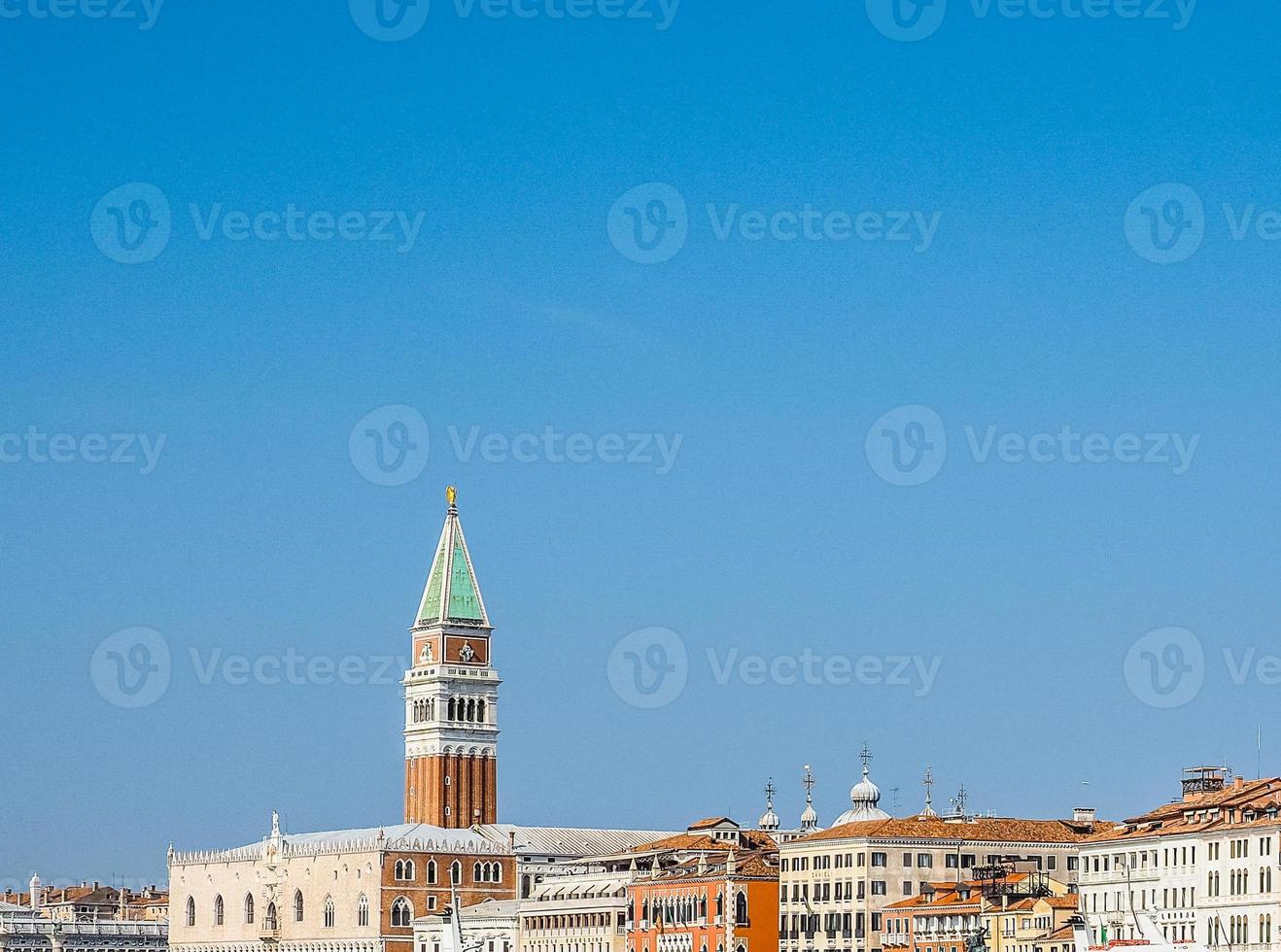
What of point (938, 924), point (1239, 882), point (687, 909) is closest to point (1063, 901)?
point (938, 924)

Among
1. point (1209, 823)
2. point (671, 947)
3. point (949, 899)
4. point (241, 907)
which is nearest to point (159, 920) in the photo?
point (241, 907)

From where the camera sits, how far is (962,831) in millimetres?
105125

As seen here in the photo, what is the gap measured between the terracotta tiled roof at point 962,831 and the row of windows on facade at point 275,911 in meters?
34.3

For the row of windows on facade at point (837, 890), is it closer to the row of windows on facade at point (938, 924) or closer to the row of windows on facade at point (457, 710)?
the row of windows on facade at point (938, 924)

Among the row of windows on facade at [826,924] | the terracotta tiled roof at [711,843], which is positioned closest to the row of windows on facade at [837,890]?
the row of windows on facade at [826,924]

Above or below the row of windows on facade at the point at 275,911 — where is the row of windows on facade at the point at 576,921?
below

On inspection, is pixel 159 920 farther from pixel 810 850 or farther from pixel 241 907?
pixel 810 850

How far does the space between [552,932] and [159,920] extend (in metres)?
60.9

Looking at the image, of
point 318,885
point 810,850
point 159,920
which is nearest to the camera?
point 810,850

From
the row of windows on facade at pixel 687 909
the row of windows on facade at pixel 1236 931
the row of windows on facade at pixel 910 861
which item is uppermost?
the row of windows on facade at pixel 910 861

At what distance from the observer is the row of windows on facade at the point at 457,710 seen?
14138 cm

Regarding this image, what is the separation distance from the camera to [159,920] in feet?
566

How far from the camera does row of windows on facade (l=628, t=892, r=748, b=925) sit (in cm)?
10606

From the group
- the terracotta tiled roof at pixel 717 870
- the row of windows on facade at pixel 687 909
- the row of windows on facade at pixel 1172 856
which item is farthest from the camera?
the terracotta tiled roof at pixel 717 870
